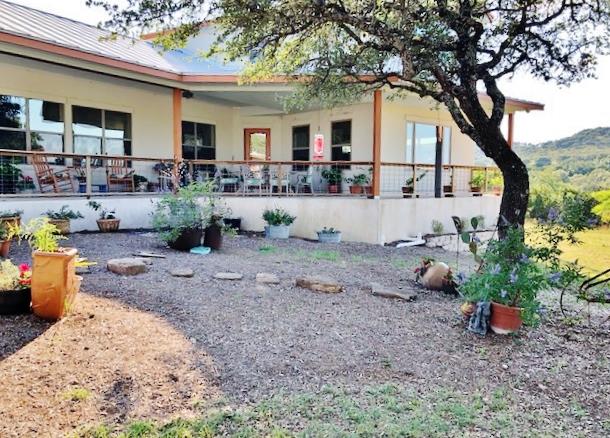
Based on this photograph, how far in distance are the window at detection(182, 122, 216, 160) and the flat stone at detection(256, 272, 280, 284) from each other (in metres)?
7.94

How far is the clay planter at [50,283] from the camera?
3.94 m

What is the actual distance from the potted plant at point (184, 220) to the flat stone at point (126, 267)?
5.53 ft

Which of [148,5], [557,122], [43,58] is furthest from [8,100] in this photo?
[557,122]

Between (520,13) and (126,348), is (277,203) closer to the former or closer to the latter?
(520,13)

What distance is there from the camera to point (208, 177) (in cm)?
1159

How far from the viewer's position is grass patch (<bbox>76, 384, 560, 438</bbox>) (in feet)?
8.87

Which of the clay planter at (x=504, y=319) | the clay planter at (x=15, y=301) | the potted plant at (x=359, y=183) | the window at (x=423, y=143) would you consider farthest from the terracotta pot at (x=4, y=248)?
the window at (x=423, y=143)

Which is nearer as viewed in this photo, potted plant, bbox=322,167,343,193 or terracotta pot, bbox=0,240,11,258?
terracotta pot, bbox=0,240,11,258

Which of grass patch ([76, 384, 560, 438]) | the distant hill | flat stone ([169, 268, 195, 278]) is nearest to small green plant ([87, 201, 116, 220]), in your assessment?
flat stone ([169, 268, 195, 278])

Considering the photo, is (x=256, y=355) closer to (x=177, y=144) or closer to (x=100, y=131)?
(x=177, y=144)

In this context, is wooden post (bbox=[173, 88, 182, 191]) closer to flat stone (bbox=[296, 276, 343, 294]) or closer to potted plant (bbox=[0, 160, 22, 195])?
potted plant (bbox=[0, 160, 22, 195])

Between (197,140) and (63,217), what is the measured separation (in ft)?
18.6

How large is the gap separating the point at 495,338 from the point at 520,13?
15.9 ft

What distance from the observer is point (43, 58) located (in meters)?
8.24
